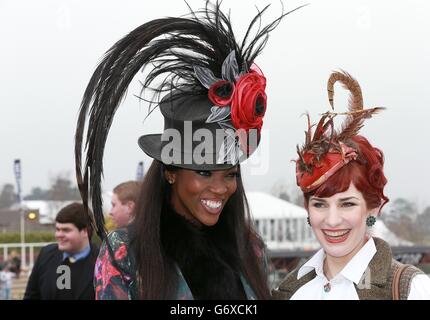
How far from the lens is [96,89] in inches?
115

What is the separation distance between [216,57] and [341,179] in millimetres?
780

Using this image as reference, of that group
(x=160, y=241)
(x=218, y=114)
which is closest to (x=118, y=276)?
(x=160, y=241)

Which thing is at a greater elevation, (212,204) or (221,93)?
(221,93)

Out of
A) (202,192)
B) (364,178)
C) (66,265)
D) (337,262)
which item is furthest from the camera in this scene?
(66,265)

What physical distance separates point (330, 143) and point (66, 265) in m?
2.56

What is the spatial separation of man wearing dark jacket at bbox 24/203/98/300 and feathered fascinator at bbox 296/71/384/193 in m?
2.16

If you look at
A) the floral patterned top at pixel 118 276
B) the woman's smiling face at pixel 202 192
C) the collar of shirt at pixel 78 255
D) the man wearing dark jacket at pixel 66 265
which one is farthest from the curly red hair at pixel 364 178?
the collar of shirt at pixel 78 255

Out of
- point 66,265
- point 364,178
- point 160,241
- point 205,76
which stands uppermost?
point 205,76

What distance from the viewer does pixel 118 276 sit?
108 inches

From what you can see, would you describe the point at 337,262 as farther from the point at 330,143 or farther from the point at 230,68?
the point at 230,68

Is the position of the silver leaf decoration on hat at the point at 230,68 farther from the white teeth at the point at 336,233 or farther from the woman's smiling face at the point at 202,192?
the white teeth at the point at 336,233

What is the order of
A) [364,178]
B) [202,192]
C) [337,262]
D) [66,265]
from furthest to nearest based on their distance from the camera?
[66,265] → [202,192] → [337,262] → [364,178]
